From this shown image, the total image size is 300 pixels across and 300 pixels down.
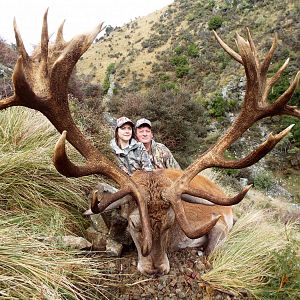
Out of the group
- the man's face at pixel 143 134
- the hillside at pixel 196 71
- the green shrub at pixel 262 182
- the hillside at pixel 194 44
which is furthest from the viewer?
the hillside at pixel 194 44

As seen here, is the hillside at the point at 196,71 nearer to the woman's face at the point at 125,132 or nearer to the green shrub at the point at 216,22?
the green shrub at the point at 216,22

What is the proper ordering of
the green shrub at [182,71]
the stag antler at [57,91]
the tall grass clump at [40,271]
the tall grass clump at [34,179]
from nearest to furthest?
the tall grass clump at [40,271] → the stag antler at [57,91] → the tall grass clump at [34,179] → the green shrub at [182,71]

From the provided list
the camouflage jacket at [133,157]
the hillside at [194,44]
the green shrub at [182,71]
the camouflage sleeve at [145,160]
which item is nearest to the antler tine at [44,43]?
the camouflage jacket at [133,157]

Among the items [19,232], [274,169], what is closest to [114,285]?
[19,232]

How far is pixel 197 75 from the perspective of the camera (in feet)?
161

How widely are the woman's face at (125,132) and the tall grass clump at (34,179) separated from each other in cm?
93

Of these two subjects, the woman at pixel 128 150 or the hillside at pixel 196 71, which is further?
the hillside at pixel 196 71

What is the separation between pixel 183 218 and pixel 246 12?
5604cm

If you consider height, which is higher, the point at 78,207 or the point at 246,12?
the point at 246,12

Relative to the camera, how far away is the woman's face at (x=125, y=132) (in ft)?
20.3

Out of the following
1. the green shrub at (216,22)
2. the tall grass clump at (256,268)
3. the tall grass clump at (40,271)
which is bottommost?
the tall grass clump at (256,268)

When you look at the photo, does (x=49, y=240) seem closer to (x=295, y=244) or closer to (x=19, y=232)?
(x=19, y=232)

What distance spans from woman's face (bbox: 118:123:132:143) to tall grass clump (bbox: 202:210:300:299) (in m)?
2.01

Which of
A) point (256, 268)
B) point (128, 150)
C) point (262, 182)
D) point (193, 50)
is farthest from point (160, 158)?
point (193, 50)
